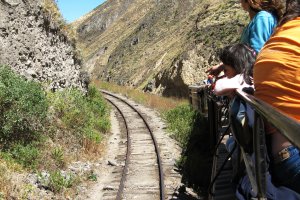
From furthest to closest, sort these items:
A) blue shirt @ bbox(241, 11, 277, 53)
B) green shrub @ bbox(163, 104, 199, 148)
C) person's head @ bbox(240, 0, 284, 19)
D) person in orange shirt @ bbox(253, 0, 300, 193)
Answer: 1. green shrub @ bbox(163, 104, 199, 148)
2. person's head @ bbox(240, 0, 284, 19)
3. blue shirt @ bbox(241, 11, 277, 53)
4. person in orange shirt @ bbox(253, 0, 300, 193)

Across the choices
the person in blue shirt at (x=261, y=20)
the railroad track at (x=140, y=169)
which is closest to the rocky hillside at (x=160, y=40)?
the railroad track at (x=140, y=169)

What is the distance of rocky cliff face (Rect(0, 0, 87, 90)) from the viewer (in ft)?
41.8

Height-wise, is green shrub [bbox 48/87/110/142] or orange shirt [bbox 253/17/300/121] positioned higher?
orange shirt [bbox 253/17/300/121]

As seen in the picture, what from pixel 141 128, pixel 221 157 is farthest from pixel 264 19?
pixel 141 128

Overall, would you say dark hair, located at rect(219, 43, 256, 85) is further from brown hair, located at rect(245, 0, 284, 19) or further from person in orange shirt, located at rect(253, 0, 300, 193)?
person in orange shirt, located at rect(253, 0, 300, 193)

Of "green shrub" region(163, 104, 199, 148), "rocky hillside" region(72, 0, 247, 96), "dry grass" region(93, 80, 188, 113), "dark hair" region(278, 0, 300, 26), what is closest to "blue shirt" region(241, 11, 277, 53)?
"dark hair" region(278, 0, 300, 26)

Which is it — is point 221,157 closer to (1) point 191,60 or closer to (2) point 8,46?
(2) point 8,46

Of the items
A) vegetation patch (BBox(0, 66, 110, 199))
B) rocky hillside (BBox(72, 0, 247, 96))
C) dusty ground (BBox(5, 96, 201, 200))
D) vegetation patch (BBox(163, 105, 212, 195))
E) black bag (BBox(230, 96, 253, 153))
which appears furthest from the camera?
rocky hillside (BBox(72, 0, 247, 96))

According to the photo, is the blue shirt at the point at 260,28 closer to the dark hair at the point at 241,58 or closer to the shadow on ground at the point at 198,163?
the dark hair at the point at 241,58

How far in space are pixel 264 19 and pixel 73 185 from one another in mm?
6873

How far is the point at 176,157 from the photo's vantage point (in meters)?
12.9

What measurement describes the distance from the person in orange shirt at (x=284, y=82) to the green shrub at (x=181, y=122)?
447 inches

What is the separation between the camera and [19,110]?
10.0 meters

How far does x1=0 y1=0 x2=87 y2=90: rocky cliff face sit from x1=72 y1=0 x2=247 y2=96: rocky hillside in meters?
4.75
